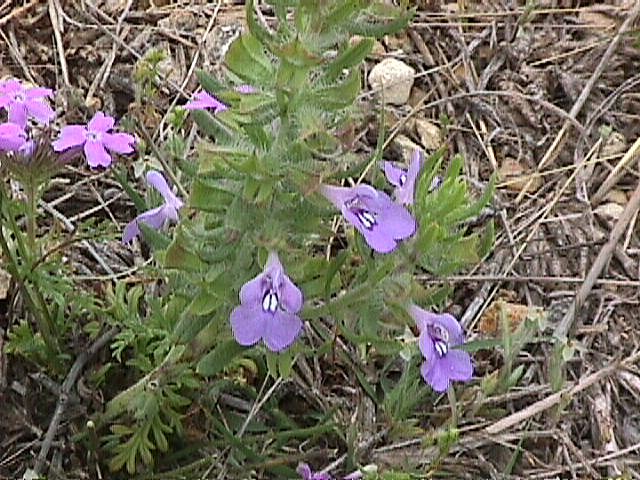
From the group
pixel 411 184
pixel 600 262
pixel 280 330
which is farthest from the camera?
pixel 600 262

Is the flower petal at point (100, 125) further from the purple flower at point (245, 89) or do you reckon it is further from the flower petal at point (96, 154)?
the purple flower at point (245, 89)

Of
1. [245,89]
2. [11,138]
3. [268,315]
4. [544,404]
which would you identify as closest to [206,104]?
[245,89]

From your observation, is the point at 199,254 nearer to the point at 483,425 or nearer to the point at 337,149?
the point at 337,149

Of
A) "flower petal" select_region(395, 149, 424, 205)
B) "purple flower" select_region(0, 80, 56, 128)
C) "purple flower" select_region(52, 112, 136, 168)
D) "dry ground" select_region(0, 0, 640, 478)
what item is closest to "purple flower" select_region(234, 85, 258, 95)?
"flower petal" select_region(395, 149, 424, 205)

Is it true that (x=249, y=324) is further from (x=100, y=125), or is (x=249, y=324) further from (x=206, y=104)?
(x=100, y=125)

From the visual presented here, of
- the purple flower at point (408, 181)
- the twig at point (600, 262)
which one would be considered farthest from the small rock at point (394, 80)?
the purple flower at point (408, 181)

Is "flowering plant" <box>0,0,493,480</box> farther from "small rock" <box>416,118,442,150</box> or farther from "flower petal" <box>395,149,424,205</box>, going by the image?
"small rock" <box>416,118,442,150</box>
